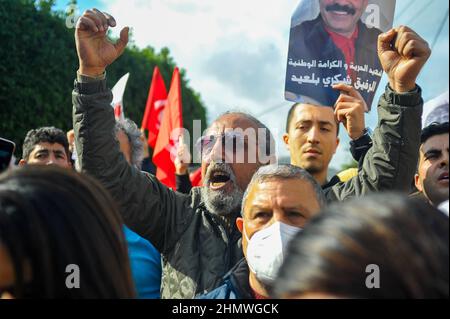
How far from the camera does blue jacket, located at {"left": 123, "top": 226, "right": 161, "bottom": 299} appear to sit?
325 centimetres

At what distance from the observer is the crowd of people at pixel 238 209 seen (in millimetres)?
1144

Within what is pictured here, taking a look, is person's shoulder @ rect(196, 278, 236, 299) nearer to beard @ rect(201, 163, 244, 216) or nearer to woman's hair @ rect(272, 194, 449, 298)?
beard @ rect(201, 163, 244, 216)

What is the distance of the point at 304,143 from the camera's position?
4289mm

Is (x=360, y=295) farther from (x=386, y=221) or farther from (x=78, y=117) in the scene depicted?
(x=78, y=117)

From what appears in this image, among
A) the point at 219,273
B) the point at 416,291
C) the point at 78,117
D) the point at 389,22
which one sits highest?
the point at 389,22

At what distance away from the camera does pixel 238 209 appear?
3326mm

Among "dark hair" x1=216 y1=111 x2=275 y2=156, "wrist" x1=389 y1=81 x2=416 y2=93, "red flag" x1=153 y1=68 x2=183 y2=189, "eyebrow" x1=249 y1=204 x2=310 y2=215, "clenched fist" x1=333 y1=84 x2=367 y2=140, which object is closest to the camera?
"eyebrow" x1=249 y1=204 x2=310 y2=215

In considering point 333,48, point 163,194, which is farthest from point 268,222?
point 333,48

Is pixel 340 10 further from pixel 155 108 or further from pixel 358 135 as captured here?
pixel 155 108

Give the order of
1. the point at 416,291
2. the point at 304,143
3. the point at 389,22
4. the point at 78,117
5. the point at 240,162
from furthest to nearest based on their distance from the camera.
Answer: the point at 304,143 → the point at 240,162 → the point at 389,22 → the point at 78,117 → the point at 416,291

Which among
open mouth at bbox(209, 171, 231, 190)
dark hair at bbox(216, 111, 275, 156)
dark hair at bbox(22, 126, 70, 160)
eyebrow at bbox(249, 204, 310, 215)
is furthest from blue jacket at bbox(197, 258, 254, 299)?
dark hair at bbox(22, 126, 70, 160)

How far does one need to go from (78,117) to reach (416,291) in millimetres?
2145

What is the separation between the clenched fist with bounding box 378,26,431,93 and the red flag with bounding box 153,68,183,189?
4076 millimetres
